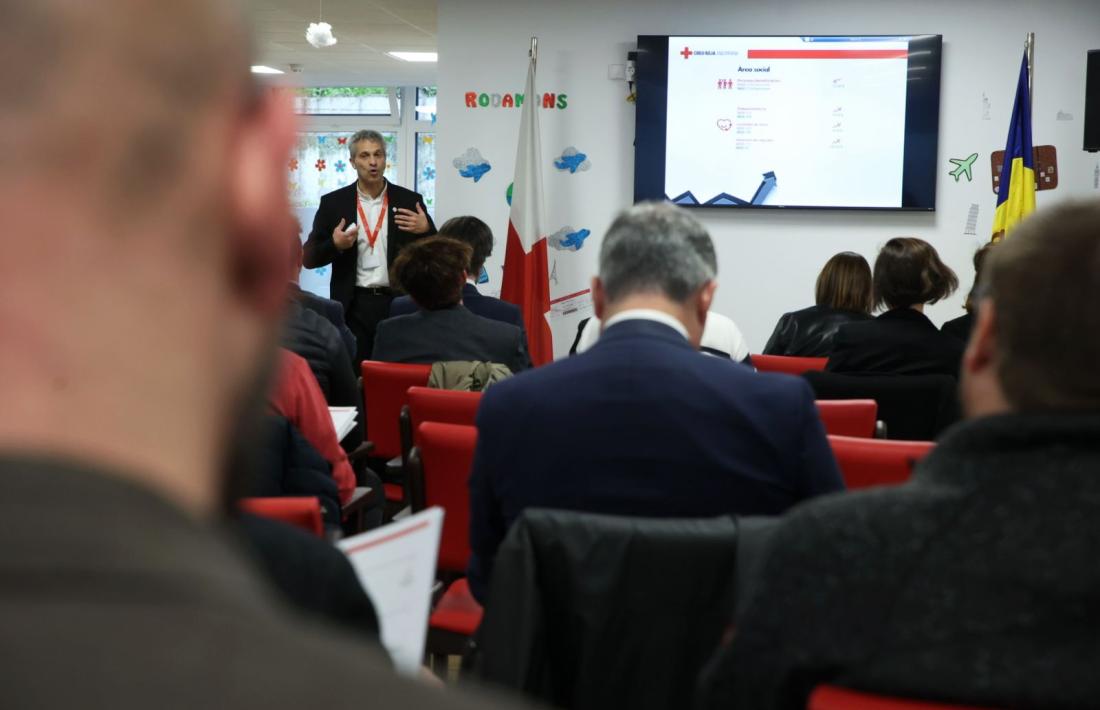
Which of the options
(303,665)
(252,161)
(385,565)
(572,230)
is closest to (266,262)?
(252,161)

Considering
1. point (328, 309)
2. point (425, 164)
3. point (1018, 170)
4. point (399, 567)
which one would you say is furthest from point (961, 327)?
point (425, 164)

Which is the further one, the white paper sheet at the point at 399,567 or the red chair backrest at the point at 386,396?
the red chair backrest at the point at 386,396

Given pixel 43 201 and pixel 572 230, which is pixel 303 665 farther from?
pixel 572 230

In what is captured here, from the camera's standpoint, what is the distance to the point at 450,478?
2662 mm

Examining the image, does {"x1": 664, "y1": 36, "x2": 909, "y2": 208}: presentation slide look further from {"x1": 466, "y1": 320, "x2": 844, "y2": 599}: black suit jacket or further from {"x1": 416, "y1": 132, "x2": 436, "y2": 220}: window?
{"x1": 416, "y1": 132, "x2": 436, "y2": 220}: window

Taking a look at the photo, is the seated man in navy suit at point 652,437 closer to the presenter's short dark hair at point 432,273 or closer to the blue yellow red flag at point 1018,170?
the presenter's short dark hair at point 432,273

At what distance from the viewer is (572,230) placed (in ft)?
25.5

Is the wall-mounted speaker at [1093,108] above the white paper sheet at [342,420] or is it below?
above

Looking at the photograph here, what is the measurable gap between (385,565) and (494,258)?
697cm

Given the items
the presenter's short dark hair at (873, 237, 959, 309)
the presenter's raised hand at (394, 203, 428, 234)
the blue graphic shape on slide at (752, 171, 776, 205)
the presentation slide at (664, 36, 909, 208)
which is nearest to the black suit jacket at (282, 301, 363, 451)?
the presenter's short dark hair at (873, 237, 959, 309)

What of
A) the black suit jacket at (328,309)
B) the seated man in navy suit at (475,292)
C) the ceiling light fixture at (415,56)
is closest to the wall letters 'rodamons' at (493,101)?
the seated man in navy suit at (475,292)

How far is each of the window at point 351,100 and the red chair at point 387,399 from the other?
10649mm

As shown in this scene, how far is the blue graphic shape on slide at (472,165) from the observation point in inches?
309

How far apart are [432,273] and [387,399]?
0.52 metres
